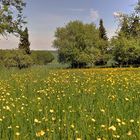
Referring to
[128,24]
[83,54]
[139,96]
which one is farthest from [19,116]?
[83,54]

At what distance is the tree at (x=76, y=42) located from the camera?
95.4 meters

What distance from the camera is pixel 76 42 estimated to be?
318 feet

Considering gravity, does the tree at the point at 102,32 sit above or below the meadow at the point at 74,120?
above

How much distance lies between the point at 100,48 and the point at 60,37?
10165 mm

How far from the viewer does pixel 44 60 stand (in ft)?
387

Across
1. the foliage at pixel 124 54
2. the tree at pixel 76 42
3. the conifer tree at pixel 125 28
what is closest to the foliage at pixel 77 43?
the tree at pixel 76 42

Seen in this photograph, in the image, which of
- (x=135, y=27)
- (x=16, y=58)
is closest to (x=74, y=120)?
(x=135, y=27)

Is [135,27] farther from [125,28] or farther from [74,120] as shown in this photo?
[74,120]

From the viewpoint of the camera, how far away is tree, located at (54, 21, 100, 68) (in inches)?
3757

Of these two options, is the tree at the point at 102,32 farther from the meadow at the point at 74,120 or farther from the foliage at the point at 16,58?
the meadow at the point at 74,120

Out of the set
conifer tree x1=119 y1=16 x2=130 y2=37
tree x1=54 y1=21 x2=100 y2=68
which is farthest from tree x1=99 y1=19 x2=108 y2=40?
conifer tree x1=119 y1=16 x2=130 y2=37

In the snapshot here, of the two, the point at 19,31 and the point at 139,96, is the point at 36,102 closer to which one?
the point at 139,96

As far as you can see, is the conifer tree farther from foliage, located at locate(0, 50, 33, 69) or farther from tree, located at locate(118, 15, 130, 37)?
foliage, located at locate(0, 50, 33, 69)

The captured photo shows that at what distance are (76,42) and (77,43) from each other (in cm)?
48
